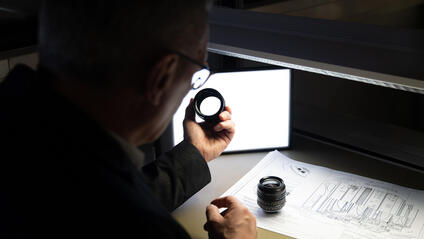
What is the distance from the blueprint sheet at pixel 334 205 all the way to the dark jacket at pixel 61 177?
0.55 m

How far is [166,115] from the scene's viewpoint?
911 mm

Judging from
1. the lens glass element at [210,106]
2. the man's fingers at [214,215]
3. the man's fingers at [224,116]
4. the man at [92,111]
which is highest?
the man at [92,111]

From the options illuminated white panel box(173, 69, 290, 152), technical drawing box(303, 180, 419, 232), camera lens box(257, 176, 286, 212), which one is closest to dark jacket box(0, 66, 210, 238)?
camera lens box(257, 176, 286, 212)

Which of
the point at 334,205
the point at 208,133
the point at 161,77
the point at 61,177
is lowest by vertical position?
the point at 334,205

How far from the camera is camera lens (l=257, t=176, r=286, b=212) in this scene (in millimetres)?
1315

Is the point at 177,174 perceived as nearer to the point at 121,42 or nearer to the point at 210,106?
the point at 210,106

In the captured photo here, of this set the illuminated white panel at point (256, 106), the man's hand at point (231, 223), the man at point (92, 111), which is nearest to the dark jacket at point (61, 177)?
the man at point (92, 111)

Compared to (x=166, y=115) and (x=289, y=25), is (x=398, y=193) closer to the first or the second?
(x=289, y=25)

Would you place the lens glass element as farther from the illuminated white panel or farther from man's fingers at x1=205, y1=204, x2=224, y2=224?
man's fingers at x1=205, y1=204, x2=224, y2=224

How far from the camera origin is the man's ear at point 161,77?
812mm

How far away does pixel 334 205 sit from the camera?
4.48 feet

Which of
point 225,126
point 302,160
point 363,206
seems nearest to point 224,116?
point 225,126

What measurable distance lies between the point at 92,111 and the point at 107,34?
0.45 feet

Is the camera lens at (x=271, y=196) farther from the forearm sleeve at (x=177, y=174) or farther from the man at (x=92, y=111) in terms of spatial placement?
the man at (x=92, y=111)
